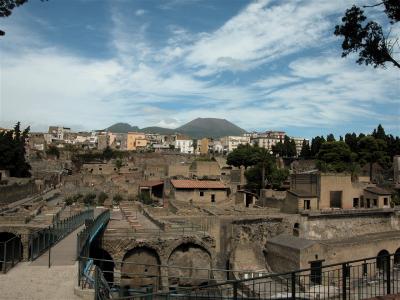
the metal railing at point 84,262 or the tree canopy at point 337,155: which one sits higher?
the tree canopy at point 337,155

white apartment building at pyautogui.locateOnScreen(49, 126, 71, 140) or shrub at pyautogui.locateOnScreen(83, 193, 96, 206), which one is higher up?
white apartment building at pyautogui.locateOnScreen(49, 126, 71, 140)

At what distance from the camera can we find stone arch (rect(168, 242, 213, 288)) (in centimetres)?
2550

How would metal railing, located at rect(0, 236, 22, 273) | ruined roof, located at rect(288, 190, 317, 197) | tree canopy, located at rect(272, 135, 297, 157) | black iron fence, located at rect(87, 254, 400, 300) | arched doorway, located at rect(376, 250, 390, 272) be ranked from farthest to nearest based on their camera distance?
tree canopy, located at rect(272, 135, 297, 157) → ruined roof, located at rect(288, 190, 317, 197) → metal railing, located at rect(0, 236, 22, 273) → arched doorway, located at rect(376, 250, 390, 272) → black iron fence, located at rect(87, 254, 400, 300)

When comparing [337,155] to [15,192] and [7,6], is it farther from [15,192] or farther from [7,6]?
[7,6]

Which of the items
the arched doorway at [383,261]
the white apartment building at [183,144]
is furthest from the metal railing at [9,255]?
the white apartment building at [183,144]

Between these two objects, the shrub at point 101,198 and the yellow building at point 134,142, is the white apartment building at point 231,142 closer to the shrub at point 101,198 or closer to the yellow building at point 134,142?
the yellow building at point 134,142

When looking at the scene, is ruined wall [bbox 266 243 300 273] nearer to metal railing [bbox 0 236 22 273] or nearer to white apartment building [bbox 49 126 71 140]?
metal railing [bbox 0 236 22 273]

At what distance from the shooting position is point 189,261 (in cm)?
2575

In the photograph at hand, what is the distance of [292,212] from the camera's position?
39.0 metres

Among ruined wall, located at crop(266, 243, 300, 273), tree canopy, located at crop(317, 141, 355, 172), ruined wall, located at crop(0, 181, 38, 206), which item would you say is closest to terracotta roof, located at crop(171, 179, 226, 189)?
ruined wall, located at crop(266, 243, 300, 273)

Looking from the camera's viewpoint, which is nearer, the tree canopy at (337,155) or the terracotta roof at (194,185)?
the terracotta roof at (194,185)

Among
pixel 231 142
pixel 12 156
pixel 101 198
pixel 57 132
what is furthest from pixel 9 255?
pixel 231 142

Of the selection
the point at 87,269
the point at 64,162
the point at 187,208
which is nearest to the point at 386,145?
the point at 187,208

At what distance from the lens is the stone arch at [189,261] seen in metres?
25.5
